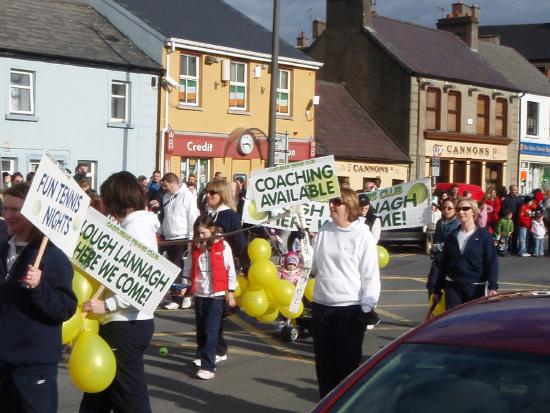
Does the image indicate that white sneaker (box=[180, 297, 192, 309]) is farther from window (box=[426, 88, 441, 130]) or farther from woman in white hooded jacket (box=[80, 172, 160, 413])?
window (box=[426, 88, 441, 130])

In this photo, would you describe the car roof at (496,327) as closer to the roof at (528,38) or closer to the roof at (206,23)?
the roof at (206,23)

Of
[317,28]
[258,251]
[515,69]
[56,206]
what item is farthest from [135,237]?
[515,69]

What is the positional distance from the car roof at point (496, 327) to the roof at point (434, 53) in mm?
37538

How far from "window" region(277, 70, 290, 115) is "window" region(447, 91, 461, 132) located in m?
10.8

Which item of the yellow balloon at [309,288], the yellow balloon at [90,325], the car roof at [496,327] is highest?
the car roof at [496,327]

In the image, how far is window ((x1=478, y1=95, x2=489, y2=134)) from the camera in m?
45.8

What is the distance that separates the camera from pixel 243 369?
32.0 feet

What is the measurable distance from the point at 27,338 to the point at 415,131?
37486mm

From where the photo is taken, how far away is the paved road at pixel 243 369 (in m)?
8.35

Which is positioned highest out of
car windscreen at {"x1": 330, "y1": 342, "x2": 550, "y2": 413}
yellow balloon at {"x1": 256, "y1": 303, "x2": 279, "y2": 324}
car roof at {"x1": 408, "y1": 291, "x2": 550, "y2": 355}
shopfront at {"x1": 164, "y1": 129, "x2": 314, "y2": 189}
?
shopfront at {"x1": 164, "y1": 129, "x2": 314, "y2": 189}

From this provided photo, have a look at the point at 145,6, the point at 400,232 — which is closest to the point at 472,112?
the point at 145,6

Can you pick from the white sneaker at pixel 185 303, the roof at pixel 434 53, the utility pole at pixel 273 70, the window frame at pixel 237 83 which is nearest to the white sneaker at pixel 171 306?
the white sneaker at pixel 185 303

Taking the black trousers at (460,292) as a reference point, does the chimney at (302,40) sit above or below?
above

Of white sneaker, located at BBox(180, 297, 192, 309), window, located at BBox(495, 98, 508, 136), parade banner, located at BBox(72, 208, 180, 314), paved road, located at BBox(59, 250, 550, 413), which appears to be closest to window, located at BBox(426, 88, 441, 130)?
window, located at BBox(495, 98, 508, 136)
